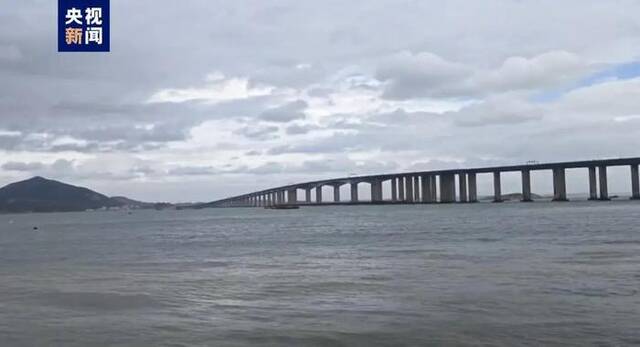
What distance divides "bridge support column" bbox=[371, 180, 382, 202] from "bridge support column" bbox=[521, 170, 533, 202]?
3820cm

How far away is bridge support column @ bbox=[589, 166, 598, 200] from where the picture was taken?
14975 cm

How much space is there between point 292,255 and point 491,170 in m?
127

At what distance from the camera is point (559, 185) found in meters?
161

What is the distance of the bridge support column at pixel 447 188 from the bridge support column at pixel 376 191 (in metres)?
18.9

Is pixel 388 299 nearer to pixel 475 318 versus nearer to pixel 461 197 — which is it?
pixel 475 318

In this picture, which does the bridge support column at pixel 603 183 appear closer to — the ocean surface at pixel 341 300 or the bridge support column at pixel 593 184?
the bridge support column at pixel 593 184

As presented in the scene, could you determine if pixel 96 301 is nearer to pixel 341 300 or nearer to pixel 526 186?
pixel 341 300

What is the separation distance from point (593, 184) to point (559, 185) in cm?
835

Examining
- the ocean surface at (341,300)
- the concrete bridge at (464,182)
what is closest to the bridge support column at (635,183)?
the concrete bridge at (464,182)

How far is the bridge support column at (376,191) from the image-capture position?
190712 mm

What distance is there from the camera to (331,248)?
43812 mm

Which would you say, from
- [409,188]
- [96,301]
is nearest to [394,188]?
[409,188]

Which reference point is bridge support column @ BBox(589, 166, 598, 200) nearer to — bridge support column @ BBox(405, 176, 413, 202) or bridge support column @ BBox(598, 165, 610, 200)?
bridge support column @ BBox(598, 165, 610, 200)

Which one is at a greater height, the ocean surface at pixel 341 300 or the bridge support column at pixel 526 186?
the bridge support column at pixel 526 186
